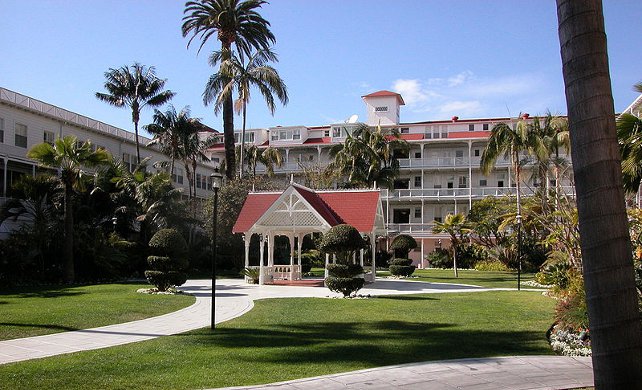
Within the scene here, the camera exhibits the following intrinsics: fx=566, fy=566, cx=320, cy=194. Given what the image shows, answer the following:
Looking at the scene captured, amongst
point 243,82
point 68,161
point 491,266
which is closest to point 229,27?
point 243,82

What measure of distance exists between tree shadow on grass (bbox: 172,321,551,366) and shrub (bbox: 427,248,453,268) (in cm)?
3423

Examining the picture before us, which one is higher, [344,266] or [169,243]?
[169,243]

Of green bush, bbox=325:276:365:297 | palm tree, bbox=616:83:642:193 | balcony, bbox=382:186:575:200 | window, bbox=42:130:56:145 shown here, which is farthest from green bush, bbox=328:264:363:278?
balcony, bbox=382:186:575:200

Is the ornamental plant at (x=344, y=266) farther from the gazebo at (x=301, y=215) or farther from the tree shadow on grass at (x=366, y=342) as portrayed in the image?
the tree shadow on grass at (x=366, y=342)

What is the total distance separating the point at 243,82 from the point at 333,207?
11177mm

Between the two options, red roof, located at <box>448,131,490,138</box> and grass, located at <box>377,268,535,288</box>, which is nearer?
grass, located at <box>377,268,535,288</box>

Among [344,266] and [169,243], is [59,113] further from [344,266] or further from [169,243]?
[344,266]

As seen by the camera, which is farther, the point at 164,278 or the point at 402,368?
the point at 164,278

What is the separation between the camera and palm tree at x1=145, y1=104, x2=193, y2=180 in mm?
43625

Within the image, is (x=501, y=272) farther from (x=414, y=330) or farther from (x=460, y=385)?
(x=460, y=385)

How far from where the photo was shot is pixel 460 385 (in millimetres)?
8094

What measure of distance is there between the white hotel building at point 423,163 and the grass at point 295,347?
37.1 meters

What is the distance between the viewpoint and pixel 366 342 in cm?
1155

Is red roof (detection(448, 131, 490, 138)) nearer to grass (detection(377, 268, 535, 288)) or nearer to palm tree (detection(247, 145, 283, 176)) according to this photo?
palm tree (detection(247, 145, 283, 176))
